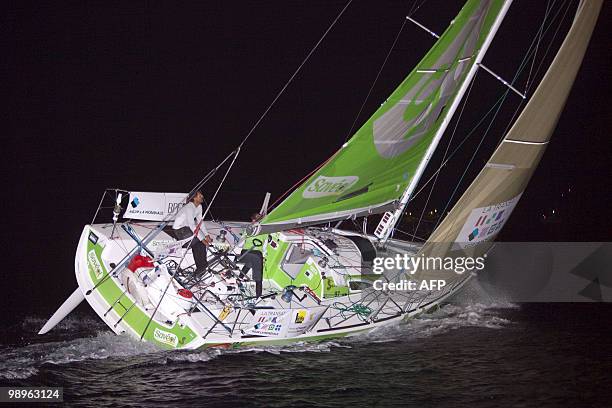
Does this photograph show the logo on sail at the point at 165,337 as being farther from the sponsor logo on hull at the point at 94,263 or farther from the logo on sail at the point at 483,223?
the logo on sail at the point at 483,223

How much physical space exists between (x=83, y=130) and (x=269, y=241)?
1780 inches

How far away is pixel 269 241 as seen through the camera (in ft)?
49.5

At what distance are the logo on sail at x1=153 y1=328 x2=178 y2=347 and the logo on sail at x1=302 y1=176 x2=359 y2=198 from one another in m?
2.99

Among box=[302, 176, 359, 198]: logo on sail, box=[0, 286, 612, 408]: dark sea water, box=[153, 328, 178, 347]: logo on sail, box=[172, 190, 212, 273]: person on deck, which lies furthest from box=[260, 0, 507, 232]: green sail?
box=[153, 328, 178, 347]: logo on sail

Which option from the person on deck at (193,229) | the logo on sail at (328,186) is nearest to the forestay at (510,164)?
the logo on sail at (328,186)

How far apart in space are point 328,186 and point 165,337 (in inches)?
139

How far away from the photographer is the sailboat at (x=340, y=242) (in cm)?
1273

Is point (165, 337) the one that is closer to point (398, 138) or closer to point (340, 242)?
point (340, 242)

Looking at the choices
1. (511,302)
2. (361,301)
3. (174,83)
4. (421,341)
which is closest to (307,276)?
(361,301)

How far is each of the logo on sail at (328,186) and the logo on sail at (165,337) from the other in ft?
9.79

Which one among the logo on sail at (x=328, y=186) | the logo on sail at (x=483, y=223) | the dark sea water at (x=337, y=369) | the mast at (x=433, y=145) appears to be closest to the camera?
the dark sea water at (x=337, y=369)

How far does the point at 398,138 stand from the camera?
1455 cm

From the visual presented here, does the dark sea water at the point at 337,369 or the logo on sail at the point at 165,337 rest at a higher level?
the logo on sail at the point at 165,337

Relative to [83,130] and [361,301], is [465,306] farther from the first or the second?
[83,130]
